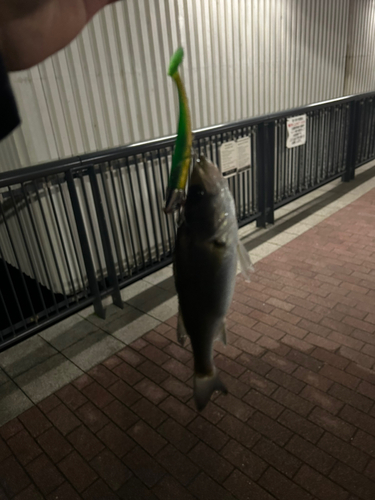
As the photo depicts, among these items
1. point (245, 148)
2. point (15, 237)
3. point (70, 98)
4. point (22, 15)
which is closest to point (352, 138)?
point (245, 148)

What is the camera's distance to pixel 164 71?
4719mm

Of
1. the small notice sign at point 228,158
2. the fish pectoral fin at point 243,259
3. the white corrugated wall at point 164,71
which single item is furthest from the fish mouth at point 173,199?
the small notice sign at point 228,158

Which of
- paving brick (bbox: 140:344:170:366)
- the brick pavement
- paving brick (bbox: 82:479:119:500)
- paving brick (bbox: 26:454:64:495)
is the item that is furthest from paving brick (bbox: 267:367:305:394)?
paving brick (bbox: 26:454:64:495)

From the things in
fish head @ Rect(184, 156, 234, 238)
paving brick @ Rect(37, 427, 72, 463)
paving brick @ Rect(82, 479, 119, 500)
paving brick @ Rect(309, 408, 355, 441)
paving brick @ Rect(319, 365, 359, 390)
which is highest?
fish head @ Rect(184, 156, 234, 238)

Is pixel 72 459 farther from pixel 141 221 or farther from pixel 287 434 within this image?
pixel 141 221

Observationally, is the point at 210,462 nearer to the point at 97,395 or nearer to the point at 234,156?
the point at 97,395

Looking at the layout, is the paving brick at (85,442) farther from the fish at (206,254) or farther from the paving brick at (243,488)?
the fish at (206,254)

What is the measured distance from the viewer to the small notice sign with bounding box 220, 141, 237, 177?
166 inches

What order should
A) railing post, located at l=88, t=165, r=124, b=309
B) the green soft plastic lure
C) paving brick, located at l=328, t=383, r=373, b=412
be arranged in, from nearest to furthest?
the green soft plastic lure → paving brick, located at l=328, t=383, r=373, b=412 → railing post, located at l=88, t=165, r=124, b=309

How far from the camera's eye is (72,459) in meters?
2.49

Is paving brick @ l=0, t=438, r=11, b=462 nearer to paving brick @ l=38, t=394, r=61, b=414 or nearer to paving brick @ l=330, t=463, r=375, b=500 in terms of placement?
paving brick @ l=38, t=394, r=61, b=414

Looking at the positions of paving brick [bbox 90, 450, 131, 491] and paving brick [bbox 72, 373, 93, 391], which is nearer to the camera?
paving brick [bbox 90, 450, 131, 491]

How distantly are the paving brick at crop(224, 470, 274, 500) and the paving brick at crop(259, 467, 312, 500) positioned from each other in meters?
0.04

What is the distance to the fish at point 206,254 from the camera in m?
0.93
